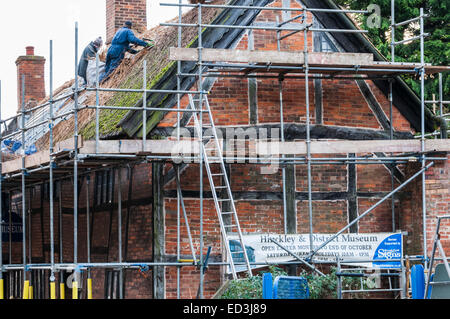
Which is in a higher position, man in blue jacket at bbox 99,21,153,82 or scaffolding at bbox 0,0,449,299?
man in blue jacket at bbox 99,21,153,82

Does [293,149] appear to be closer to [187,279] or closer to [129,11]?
[187,279]

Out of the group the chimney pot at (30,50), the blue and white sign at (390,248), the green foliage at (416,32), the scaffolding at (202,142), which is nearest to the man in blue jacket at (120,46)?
the scaffolding at (202,142)

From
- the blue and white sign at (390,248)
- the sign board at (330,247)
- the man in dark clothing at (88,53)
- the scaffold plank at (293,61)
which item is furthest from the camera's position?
the man in dark clothing at (88,53)

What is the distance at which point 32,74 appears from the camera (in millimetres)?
30000

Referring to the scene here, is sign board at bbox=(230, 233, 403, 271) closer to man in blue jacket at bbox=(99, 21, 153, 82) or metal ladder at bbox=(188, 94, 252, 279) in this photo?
metal ladder at bbox=(188, 94, 252, 279)

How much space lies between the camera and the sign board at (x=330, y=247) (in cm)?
1611

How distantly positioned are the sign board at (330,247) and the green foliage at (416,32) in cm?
959

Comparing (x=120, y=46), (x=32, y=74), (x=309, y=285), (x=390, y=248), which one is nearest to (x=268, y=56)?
(x=309, y=285)

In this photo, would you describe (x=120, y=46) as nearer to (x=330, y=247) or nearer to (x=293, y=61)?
(x=293, y=61)

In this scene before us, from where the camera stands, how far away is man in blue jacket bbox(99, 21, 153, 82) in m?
18.6

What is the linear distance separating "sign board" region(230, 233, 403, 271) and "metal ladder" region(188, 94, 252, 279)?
25 centimetres

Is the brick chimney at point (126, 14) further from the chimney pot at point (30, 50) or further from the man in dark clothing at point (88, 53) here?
the chimney pot at point (30, 50)

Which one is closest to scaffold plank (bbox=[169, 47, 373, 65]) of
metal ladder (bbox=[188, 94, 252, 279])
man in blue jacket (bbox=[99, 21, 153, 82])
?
metal ladder (bbox=[188, 94, 252, 279])
